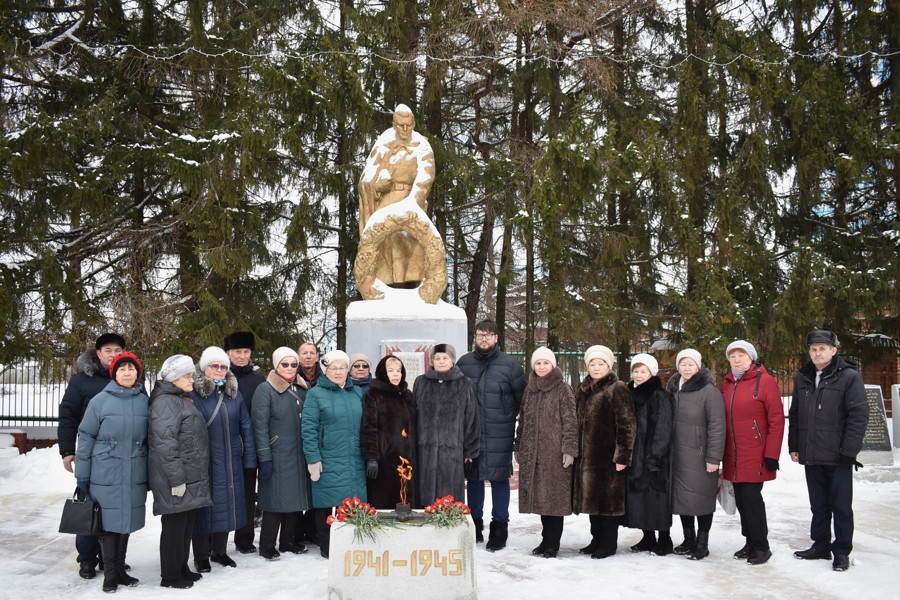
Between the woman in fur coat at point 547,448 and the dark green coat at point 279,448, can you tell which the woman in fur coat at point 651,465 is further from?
the dark green coat at point 279,448

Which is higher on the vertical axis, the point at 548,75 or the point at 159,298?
the point at 548,75

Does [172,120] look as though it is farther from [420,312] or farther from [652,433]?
[652,433]

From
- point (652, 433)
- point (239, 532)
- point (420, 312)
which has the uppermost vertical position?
point (420, 312)

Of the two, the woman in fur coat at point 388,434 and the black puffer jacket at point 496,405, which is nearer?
the woman in fur coat at point 388,434

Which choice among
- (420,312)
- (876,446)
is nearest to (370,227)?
(420,312)

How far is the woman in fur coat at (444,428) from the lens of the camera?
16.5 feet

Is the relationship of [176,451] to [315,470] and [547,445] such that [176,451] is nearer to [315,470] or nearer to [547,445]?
[315,470]

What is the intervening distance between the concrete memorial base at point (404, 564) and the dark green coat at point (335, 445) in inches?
39.5

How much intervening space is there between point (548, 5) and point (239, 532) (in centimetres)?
985

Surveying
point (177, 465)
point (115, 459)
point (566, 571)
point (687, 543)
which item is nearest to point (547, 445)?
point (566, 571)

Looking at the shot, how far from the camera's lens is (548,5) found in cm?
1249

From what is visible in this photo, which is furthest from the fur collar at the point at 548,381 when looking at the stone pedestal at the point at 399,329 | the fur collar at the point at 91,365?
the fur collar at the point at 91,365

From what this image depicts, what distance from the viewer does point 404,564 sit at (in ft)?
13.0

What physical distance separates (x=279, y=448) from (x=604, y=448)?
81.1 inches
